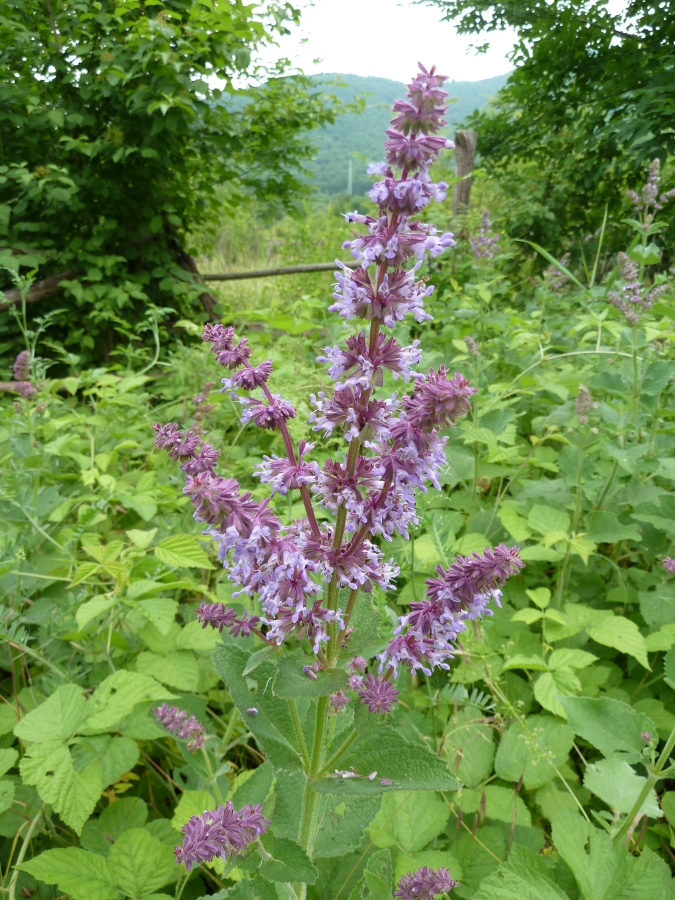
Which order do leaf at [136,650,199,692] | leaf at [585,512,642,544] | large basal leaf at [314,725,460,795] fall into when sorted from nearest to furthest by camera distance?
large basal leaf at [314,725,460,795], leaf at [136,650,199,692], leaf at [585,512,642,544]

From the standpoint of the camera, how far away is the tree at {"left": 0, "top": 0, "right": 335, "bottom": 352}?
559 cm

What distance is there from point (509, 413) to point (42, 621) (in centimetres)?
235

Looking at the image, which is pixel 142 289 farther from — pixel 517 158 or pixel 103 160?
pixel 517 158

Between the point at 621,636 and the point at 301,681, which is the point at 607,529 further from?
the point at 301,681

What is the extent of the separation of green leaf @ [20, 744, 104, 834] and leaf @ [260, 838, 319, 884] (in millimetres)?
724

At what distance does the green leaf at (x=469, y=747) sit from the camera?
190 cm

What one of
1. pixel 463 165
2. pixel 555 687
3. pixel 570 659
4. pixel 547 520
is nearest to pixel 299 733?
pixel 555 687

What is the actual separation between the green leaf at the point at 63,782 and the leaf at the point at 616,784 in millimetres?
1463

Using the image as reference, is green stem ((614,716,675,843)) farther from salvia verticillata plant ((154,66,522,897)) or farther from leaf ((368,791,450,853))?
salvia verticillata plant ((154,66,522,897))

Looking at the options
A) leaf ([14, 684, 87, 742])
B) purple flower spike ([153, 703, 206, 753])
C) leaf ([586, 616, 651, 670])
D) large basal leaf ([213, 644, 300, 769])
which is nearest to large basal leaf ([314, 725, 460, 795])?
large basal leaf ([213, 644, 300, 769])

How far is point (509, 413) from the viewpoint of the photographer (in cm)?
292

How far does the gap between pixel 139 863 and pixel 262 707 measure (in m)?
0.77

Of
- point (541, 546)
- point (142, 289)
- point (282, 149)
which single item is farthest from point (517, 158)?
point (541, 546)

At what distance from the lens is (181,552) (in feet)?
7.04
